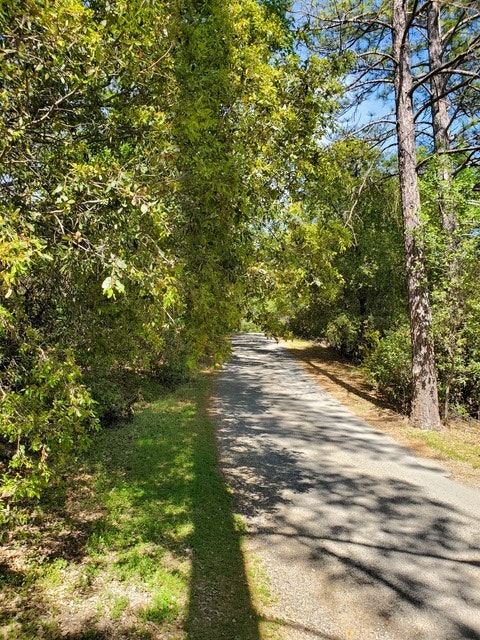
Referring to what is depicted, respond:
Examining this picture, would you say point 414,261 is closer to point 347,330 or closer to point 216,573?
point 216,573

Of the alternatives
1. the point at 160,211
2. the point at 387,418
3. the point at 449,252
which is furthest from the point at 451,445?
the point at 160,211

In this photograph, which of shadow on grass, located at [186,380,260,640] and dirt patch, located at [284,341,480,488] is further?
dirt patch, located at [284,341,480,488]

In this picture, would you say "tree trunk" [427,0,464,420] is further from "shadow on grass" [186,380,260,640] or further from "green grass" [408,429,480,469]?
"shadow on grass" [186,380,260,640]

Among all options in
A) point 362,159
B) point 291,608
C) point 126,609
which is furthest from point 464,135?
point 126,609

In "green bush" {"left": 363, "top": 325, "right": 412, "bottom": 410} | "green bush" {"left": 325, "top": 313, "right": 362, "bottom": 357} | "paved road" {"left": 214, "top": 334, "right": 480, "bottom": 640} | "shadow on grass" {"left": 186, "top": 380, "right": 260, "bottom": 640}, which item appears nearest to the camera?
"shadow on grass" {"left": 186, "top": 380, "right": 260, "bottom": 640}

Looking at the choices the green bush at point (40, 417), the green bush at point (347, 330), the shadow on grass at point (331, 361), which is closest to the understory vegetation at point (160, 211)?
the green bush at point (40, 417)

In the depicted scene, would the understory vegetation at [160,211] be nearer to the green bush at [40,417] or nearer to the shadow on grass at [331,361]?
the green bush at [40,417]

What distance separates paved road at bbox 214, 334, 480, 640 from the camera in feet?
12.4

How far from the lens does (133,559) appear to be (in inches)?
175

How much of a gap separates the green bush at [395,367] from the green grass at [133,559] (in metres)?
6.13

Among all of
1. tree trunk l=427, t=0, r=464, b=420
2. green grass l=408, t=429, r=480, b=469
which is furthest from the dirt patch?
tree trunk l=427, t=0, r=464, b=420

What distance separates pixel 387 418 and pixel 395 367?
1.48m

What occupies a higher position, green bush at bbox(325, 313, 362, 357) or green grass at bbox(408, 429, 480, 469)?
green bush at bbox(325, 313, 362, 357)

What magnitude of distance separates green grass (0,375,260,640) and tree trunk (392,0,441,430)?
5.27 m
